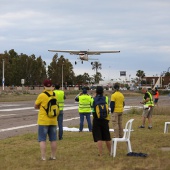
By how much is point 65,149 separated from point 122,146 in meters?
1.55

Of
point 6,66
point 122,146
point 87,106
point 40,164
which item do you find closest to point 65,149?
point 122,146

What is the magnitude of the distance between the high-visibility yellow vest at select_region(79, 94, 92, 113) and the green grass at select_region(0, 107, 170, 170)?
1.70 m

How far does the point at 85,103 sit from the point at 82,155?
17.7 feet

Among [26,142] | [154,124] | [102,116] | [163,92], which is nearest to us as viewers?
[102,116]

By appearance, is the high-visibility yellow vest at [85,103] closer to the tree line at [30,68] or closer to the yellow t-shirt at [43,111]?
the yellow t-shirt at [43,111]

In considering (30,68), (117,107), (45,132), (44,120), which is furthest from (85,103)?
(30,68)

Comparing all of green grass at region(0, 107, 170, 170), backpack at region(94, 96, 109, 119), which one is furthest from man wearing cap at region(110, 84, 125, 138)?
backpack at region(94, 96, 109, 119)

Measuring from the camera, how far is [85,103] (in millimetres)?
15297

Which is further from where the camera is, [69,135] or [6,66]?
[6,66]

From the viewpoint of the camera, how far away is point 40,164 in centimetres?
890

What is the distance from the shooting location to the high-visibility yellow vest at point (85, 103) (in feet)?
50.1

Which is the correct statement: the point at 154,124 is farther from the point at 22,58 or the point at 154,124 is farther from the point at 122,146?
the point at 22,58

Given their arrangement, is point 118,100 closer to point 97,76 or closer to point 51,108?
point 51,108

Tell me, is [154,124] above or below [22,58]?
below
